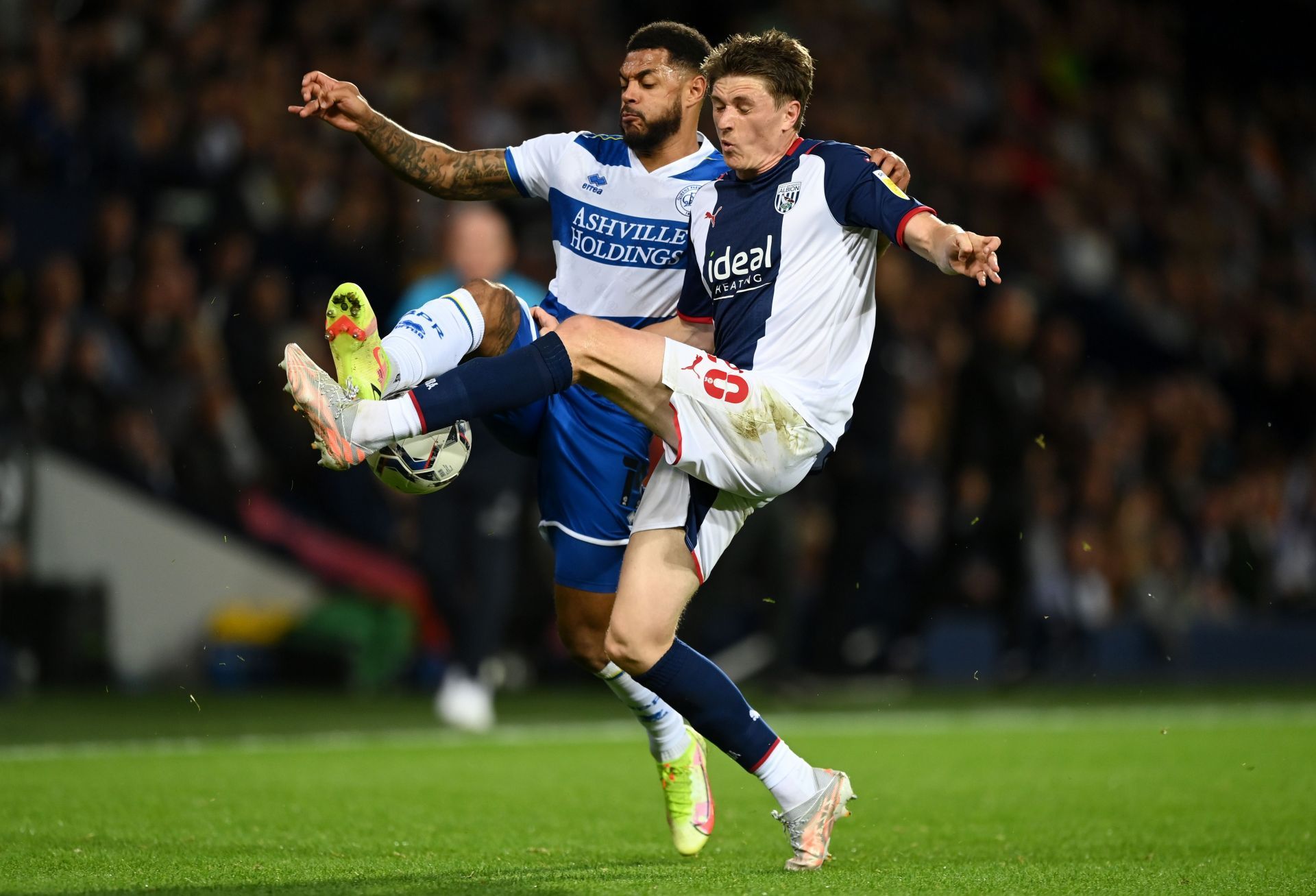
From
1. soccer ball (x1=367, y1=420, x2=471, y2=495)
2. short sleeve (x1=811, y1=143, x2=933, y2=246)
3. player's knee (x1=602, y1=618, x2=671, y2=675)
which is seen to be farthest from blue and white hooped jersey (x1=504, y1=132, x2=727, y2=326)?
player's knee (x1=602, y1=618, x2=671, y2=675)

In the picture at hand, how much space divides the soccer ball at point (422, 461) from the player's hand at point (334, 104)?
1.06 meters

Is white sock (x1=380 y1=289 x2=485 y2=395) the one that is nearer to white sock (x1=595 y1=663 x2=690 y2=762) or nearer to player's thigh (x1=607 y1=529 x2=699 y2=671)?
player's thigh (x1=607 y1=529 x2=699 y2=671)

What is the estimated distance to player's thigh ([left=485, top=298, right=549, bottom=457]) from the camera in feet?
18.1

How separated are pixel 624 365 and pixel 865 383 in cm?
628

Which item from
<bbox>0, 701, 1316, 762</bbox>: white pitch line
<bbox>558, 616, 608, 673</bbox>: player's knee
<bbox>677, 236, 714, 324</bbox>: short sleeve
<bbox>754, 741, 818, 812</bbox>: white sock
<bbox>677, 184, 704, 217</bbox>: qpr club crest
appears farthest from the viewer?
<bbox>0, 701, 1316, 762</bbox>: white pitch line

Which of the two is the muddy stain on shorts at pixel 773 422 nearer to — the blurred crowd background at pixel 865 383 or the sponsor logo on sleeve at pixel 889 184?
the sponsor logo on sleeve at pixel 889 184

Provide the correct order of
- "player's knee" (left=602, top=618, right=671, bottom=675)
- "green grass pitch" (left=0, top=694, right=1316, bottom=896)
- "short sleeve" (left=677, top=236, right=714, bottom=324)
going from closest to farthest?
"green grass pitch" (left=0, top=694, right=1316, bottom=896) < "player's knee" (left=602, top=618, right=671, bottom=675) < "short sleeve" (left=677, top=236, right=714, bottom=324)

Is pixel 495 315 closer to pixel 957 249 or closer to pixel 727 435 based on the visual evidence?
pixel 727 435

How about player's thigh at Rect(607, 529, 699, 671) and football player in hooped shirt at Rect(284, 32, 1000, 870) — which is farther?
player's thigh at Rect(607, 529, 699, 671)

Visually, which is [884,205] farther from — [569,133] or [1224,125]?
[1224,125]

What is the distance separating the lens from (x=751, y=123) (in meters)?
5.06

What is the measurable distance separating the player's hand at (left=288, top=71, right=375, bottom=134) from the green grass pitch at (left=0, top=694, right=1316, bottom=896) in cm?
227

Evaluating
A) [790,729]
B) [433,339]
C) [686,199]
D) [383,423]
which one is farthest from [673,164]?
[790,729]

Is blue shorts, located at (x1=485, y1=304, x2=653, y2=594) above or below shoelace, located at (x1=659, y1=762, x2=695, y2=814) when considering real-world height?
above
